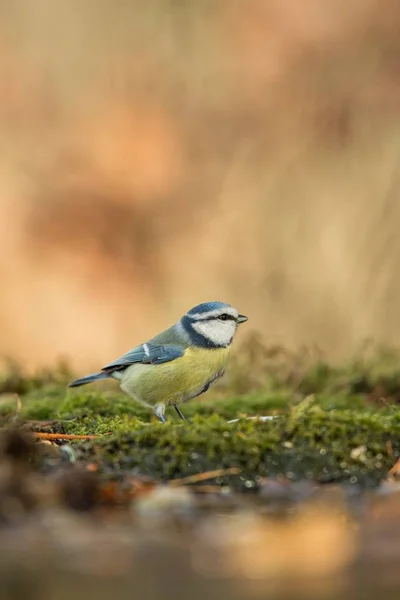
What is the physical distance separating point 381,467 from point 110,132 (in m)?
7.03

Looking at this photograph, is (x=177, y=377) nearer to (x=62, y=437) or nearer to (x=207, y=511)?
(x=62, y=437)

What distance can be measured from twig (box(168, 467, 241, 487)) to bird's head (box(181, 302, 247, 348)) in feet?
5.71

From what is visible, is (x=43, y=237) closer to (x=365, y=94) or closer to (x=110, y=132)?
(x=110, y=132)

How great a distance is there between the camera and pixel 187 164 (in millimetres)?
8766

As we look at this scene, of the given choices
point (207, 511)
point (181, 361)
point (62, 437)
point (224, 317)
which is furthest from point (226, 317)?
point (207, 511)

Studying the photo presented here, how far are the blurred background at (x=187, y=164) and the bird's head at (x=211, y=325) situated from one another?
142 inches

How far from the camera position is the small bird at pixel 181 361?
12.4ft

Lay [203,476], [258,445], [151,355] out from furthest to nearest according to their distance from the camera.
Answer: [151,355], [258,445], [203,476]

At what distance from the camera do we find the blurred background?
791cm

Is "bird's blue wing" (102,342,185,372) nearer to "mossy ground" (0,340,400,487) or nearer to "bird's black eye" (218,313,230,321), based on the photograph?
"bird's black eye" (218,313,230,321)

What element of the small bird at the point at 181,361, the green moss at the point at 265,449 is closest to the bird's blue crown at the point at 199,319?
the small bird at the point at 181,361

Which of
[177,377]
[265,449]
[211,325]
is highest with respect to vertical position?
[265,449]

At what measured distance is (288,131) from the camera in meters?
8.48

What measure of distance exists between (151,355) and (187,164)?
5.12 metres
